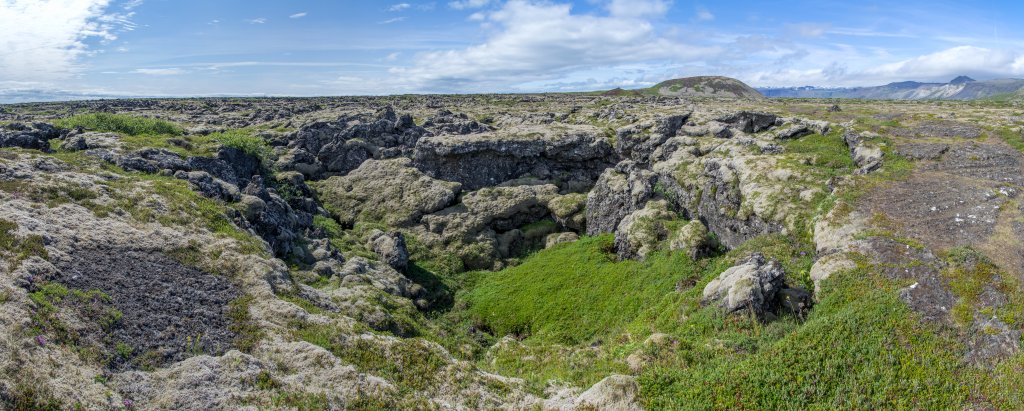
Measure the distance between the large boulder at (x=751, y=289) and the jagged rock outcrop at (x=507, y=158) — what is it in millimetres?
39659

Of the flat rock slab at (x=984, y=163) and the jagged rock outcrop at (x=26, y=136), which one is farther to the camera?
the jagged rock outcrop at (x=26, y=136)

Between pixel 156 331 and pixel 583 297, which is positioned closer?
pixel 156 331

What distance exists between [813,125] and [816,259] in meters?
40.2

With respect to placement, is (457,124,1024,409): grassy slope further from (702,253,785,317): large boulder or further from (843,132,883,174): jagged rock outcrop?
(843,132,883,174): jagged rock outcrop

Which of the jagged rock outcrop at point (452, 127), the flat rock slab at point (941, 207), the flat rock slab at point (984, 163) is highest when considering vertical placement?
the jagged rock outcrop at point (452, 127)

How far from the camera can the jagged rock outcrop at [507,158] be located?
64.9 metres

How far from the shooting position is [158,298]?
2181 centimetres

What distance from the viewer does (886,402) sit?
51.5ft

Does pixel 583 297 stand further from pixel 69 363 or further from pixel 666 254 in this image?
pixel 69 363

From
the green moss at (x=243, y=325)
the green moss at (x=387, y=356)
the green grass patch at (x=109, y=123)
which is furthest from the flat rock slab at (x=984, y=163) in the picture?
the green grass patch at (x=109, y=123)

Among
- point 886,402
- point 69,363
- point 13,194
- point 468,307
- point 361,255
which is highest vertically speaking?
point 13,194

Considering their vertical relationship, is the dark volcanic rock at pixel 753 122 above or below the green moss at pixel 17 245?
above

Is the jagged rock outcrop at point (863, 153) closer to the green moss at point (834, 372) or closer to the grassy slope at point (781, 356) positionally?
the grassy slope at point (781, 356)

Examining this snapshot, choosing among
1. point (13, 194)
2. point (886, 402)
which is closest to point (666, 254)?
point (886, 402)
